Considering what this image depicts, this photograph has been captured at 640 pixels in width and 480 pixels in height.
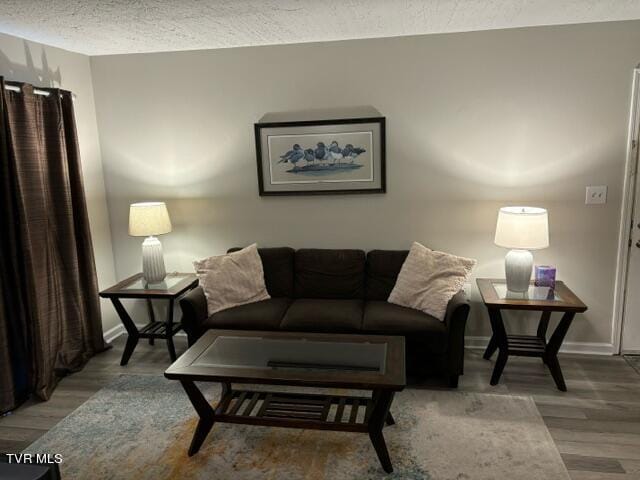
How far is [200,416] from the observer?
2.43 meters

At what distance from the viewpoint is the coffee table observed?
86.5 inches

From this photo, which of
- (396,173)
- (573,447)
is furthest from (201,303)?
(573,447)

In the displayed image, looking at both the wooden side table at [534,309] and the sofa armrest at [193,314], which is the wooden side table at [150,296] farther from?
the wooden side table at [534,309]

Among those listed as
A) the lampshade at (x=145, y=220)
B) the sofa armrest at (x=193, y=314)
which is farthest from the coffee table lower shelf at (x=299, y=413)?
the lampshade at (x=145, y=220)

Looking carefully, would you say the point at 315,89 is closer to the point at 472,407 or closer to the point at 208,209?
the point at 208,209

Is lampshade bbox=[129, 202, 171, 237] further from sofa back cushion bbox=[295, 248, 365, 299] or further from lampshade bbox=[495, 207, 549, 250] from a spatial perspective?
lampshade bbox=[495, 207, 549, 250]

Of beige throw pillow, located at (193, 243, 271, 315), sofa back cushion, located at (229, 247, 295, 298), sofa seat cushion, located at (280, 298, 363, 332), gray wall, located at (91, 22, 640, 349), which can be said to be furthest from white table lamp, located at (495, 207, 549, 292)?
beige throw pillow, located at (193, 243, 271, 315)

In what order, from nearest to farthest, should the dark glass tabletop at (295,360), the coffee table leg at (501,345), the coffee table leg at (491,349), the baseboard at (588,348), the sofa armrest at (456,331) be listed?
the dark glass tabletop at (295,360), the sofa armrest at (456,331), the coffee table leg at (501,345), the coffee table leg at (491,349), the baseboard at (588,348)

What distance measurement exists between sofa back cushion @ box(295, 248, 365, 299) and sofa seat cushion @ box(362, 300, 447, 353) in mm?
406

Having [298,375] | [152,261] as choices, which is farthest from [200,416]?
[152,261]

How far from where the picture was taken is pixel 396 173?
3473mm

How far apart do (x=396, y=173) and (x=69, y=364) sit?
110 inches

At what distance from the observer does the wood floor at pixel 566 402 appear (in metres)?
2.30

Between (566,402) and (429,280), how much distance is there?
1.10m
